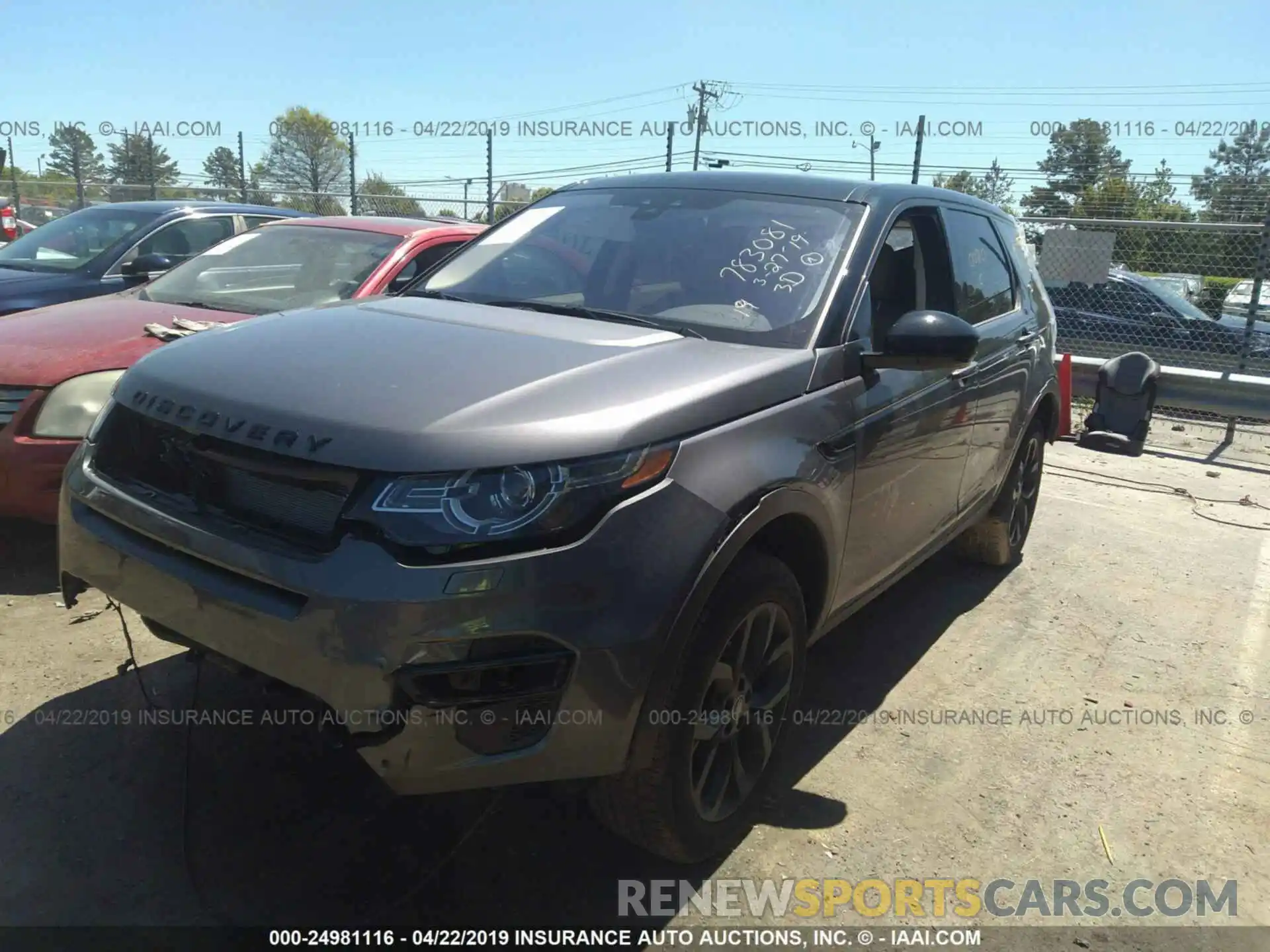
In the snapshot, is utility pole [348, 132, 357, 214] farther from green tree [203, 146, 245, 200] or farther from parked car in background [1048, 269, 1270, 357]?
parked car in background [1048, 269, 1270, 357]

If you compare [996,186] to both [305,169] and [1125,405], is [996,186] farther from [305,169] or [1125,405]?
[305,169]

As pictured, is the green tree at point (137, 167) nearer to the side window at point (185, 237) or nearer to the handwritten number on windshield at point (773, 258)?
the side window at point (185, 237)

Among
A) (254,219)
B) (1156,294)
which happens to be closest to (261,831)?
(254,219)

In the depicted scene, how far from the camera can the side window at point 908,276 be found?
3.17m

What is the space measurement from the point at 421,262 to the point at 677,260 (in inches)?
103

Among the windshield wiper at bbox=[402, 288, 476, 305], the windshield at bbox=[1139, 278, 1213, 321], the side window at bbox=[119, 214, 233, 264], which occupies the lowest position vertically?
the windshield at bbox=[1139, 278, 1213, 321]

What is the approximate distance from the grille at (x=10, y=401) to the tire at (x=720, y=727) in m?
3.00

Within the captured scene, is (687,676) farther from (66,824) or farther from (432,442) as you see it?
(66,824)

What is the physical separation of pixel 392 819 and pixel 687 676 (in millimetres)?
995

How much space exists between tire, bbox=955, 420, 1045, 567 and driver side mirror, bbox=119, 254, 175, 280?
195 inches

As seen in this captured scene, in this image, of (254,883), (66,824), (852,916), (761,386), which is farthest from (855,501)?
(66,824)

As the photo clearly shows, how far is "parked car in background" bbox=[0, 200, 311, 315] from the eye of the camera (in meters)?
6.20

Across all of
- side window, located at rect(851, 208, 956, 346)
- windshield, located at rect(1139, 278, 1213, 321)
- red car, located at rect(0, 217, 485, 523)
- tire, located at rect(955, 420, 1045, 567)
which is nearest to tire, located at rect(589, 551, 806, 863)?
side window, located at rect(851, 208, 956, 346)

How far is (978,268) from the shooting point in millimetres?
4238
